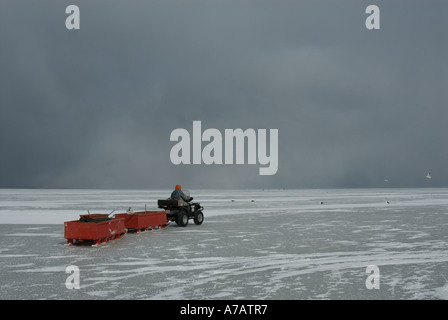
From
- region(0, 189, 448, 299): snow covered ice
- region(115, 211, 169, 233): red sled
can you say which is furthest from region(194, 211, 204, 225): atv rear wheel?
region(0, 189, 448, 299): snow covered ice

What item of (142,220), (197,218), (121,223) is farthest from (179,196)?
(121,223)

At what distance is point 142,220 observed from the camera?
48.4ft

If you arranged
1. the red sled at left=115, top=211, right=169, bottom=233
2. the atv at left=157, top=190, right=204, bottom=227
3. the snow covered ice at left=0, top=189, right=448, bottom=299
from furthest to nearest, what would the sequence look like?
the atv at left=157, top=190, right=204, bottom=227 → the red sled at left=115, top=211, right=169, bottom=233 → the snow covered ice at left=0, top=189, right=448, bottom=299

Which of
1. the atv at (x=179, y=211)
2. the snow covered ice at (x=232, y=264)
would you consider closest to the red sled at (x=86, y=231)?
the snow covered ice at (x=232, y=264)

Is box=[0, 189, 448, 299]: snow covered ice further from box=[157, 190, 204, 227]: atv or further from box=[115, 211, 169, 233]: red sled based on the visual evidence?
box=[157, 190, 204, 227]: atv

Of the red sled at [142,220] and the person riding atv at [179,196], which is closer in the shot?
the red sled at [142,220]

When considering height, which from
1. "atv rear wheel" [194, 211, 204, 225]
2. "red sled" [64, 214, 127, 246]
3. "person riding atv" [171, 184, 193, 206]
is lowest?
"atv rear wheel" [194, 211, 204, 225]

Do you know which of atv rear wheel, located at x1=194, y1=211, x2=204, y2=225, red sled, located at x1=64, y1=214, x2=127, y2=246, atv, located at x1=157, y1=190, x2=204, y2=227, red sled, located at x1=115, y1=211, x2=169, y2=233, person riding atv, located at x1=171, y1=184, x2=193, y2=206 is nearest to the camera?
red sled, located at x1=64, y1=214, x2=127, y2=246

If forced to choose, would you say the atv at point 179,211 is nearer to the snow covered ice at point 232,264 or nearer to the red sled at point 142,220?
the red sled at point 142,220

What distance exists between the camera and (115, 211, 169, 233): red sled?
14.6 m

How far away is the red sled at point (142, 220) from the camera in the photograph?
47.8 ft

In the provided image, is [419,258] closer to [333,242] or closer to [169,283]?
[333,242]

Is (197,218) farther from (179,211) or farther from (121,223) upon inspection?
(121,223)
